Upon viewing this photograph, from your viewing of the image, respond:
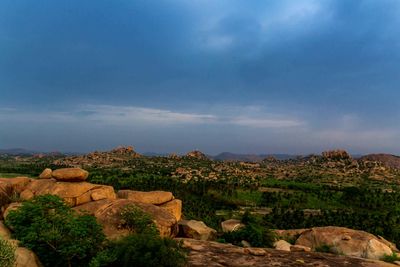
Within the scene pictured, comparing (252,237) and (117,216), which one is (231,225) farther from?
(117,216)

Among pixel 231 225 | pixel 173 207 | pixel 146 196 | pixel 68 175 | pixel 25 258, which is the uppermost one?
pixel 68 175

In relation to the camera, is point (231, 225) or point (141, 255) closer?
Answer: point (141, 255)

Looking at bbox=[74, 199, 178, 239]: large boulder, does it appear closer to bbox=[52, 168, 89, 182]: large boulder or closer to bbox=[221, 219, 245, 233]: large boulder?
bbox=[52, 168, 89, 182]: large boulder

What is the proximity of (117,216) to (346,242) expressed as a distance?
21715 millimetres

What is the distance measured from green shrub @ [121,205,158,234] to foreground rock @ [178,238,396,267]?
3.34 m

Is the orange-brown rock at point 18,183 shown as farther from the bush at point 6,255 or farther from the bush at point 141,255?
the bush at point 6,255

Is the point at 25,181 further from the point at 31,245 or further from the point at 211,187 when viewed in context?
Result: the point at 211,187

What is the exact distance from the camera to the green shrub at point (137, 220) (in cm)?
2994

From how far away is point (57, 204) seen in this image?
2859 centimetres

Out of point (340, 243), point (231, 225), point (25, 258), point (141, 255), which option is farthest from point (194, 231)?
point (25, 258)

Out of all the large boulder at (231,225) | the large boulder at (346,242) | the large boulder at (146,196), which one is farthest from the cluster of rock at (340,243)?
the large boulder at (146,196)

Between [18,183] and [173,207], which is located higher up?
[18,183]

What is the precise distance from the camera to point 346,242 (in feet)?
122

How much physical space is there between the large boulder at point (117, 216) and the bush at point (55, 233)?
3186mm
